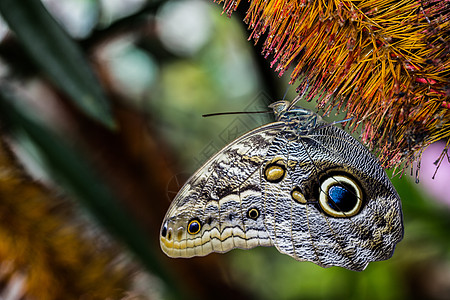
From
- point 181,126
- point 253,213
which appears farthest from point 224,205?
point 181,126

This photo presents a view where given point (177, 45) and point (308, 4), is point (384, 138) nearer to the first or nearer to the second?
point (308, 4)

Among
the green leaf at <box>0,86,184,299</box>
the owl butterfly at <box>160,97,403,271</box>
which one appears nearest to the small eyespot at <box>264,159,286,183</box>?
the owl butterfly at <box>160,97,403,271</box>

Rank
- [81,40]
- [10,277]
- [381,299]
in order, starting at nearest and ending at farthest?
[10,277]
[81,40]
[381,299]

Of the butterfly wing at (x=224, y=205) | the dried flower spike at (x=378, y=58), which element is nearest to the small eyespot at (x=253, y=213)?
the butterfly wing at (x=224, y=205)

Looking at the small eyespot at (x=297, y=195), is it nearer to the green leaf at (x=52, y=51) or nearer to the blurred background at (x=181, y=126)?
the blurred background at (x=181, y=126)

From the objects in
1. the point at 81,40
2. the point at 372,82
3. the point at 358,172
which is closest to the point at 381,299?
the point at 358,172

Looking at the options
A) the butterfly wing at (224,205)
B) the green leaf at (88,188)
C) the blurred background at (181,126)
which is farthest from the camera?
the blurred background at (181,126)
